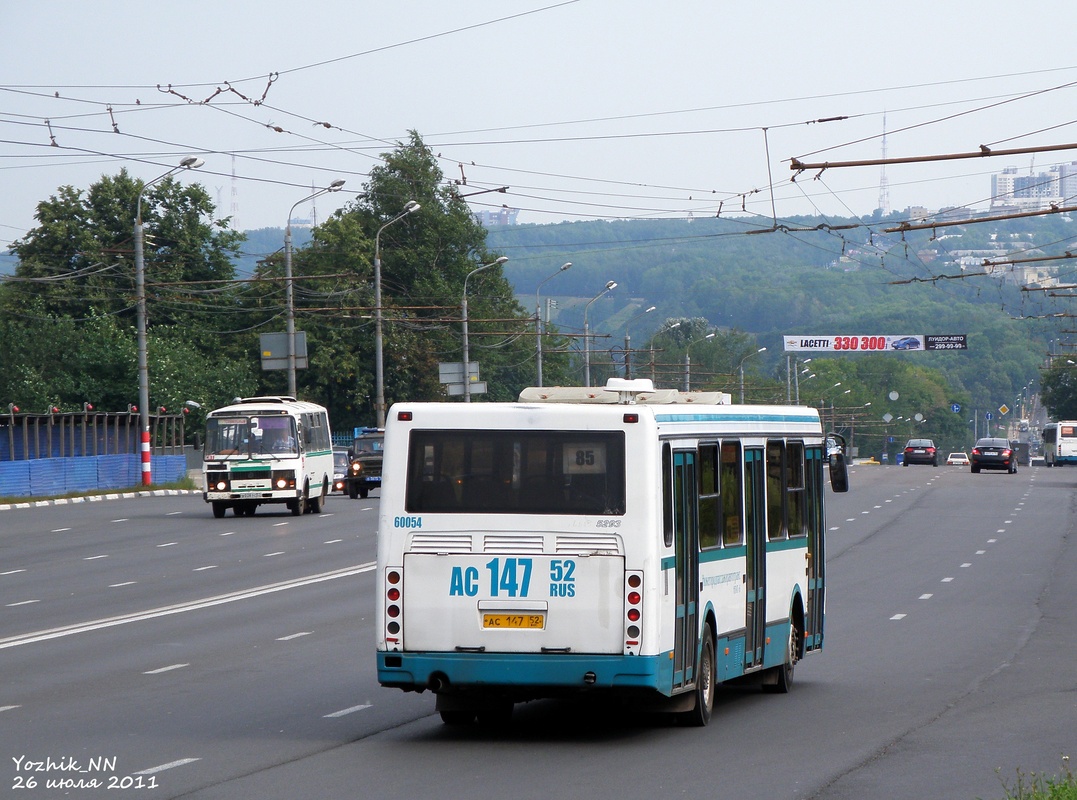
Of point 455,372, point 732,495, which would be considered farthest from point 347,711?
point 455,372

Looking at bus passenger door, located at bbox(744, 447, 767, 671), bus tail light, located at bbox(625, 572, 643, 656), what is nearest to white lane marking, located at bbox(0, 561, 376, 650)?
bus passenger door, located at bbox(744, 447, 767, 671)

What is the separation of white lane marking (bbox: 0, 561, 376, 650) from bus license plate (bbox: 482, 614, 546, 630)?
699cm

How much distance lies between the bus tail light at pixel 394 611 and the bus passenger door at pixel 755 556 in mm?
2853

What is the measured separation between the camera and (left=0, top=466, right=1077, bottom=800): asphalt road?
8.55 metres

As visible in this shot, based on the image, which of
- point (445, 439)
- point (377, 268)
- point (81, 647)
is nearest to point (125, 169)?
point (377, 268)

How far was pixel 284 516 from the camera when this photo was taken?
3784 centimetres

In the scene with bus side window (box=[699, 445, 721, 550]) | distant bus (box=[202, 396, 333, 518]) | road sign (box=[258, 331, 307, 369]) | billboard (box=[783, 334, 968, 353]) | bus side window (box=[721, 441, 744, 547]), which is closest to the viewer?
bus side window (box=[699, 445, 721, 550])

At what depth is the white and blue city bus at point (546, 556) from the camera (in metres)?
9.56

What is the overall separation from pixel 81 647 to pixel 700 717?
688 cm

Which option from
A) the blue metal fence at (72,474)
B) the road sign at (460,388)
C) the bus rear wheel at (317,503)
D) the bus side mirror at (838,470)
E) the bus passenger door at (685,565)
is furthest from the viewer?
the road sign at (460,388)

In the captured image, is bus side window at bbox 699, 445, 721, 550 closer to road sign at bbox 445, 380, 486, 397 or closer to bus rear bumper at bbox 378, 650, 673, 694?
bus rear bumper at bbox 378, 650, 673, 694

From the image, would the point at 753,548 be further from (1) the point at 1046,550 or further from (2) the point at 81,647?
(1) the point at 1046,550

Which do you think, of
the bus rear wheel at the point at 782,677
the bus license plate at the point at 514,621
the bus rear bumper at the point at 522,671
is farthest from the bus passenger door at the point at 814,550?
the bus license plate at the point at 514,621

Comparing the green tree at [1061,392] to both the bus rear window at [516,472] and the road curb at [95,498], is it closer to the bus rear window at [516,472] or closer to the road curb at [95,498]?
the road curb at [95,498]
